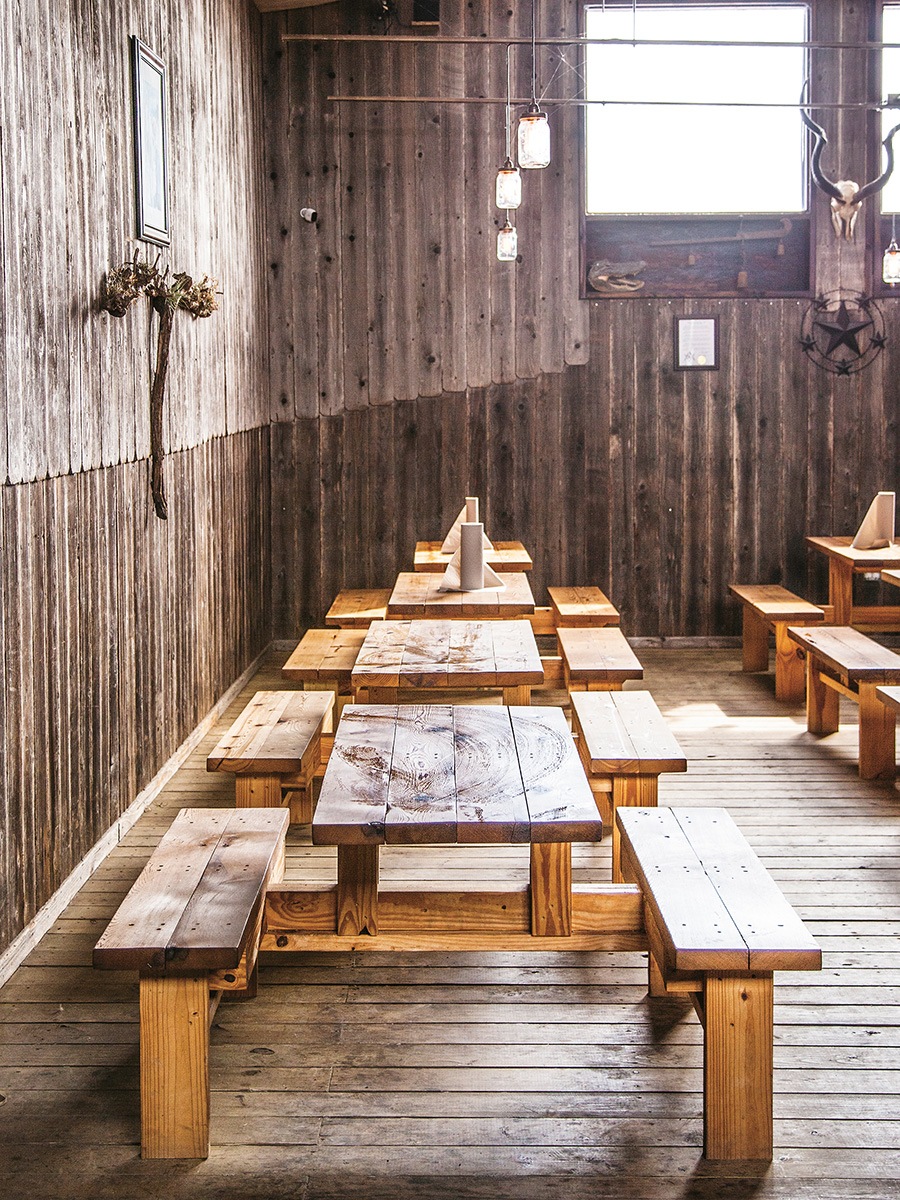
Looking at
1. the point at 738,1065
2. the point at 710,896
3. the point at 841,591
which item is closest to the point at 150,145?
the point at 710,896

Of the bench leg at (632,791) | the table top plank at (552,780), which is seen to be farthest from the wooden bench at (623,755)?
the table top plank at (552,780)

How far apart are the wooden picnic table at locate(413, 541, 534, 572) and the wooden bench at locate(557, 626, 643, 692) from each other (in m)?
0.57

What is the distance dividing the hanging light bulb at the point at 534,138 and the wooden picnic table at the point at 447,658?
1964 mm

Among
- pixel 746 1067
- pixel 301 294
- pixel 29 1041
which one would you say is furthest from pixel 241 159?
pixel 746 1067

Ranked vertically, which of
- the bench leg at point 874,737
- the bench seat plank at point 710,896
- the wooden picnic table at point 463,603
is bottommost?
the bench leg at point 874,737

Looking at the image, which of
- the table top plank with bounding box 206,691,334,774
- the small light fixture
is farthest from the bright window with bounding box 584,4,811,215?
the table top plank with bounding box 206,691,334,774

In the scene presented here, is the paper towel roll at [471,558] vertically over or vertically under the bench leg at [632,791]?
over

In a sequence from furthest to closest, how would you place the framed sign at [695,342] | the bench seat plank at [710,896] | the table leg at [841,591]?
the framed sign at [695,342]
the table leg at [841,591]
the bench seat plank at [710,896]

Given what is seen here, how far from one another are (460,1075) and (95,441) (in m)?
2.39

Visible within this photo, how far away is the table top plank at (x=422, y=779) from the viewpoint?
2742 mm

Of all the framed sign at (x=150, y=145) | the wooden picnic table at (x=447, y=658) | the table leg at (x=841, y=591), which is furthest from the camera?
the table leg at (x=841, y=591)

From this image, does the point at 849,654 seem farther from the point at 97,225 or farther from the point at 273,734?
the point at 97,225

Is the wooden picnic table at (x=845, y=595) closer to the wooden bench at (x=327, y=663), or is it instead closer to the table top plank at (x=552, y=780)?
the wooden bench at (x=327, y=663)

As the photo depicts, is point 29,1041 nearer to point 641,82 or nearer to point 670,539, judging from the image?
point 670,539
